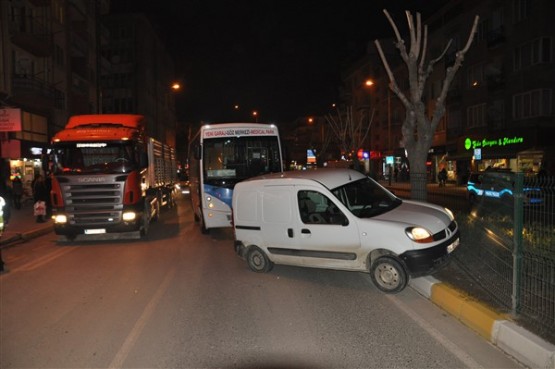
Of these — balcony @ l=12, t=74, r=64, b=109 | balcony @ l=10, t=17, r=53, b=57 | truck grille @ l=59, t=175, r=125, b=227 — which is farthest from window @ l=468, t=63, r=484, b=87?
truck grille @ l=59, t=175, r=125, b=227

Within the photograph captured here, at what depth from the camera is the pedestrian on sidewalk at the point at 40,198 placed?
17281 mm

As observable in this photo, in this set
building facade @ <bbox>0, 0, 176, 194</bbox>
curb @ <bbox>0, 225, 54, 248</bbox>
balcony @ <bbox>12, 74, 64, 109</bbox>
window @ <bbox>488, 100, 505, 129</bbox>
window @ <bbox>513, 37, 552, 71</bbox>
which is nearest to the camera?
curb @ <bbox>0, 225, 54, 248</bbox>

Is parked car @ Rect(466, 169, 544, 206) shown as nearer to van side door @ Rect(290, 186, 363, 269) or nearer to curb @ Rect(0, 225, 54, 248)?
van side door @ Rect(290, 186, 363, 269)

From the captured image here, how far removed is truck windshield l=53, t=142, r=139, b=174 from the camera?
12.9 meters

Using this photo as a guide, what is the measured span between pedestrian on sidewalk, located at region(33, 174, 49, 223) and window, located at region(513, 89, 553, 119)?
27.2 m

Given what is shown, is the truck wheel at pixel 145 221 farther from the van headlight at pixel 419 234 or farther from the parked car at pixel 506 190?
the parked car at pixel 506 190

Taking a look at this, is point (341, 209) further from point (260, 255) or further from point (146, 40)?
point (146, 40)

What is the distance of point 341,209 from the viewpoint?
7.61 metres

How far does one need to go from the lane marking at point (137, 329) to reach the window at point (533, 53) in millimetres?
27846

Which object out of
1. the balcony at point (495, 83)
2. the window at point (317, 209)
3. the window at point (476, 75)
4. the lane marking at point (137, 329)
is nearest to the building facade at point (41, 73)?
the lane marking at point (137, 329)

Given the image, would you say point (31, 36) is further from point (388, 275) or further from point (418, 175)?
point (388, 275)

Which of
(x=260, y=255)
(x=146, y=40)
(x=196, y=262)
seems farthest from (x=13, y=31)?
(x=146, y=40)

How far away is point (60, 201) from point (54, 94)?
2038cm

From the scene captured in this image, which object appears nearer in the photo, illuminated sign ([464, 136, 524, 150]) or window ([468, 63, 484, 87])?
illuminated sign ([464, 136, 524, 150])
